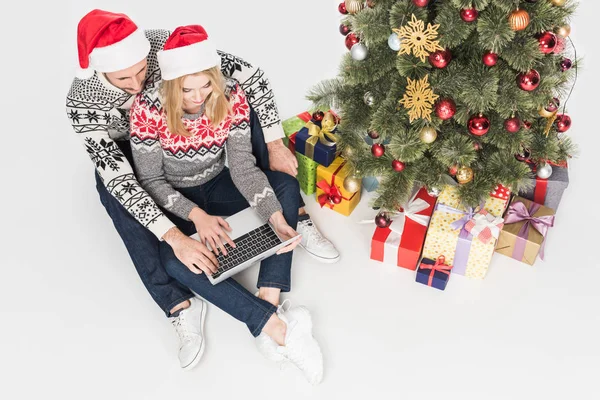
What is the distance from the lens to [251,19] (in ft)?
11.4

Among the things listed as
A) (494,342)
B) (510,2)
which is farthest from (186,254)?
(510,2)

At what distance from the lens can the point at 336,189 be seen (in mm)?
2455

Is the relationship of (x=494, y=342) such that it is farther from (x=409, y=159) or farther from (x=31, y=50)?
(x=31, y=50)

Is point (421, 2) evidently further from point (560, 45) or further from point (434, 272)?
point (434, 272)

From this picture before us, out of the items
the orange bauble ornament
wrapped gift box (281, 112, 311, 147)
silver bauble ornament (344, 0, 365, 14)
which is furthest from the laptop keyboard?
the orange bauble ornament

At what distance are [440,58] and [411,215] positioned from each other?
0.69 meters

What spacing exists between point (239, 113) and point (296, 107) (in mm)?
821

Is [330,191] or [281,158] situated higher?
[281,158]

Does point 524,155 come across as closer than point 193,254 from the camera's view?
No

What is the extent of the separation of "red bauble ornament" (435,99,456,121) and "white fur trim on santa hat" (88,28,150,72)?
3.11 ft

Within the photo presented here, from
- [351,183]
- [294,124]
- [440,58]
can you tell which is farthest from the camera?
[294,124]

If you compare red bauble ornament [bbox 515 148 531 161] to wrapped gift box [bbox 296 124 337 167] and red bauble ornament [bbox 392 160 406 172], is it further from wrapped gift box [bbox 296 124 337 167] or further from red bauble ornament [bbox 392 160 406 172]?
wrapped gift box [bbox 296 124 337 167]

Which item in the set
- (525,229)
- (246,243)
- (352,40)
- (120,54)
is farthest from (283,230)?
(525,229)

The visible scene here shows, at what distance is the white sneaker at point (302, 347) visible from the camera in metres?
1.98
